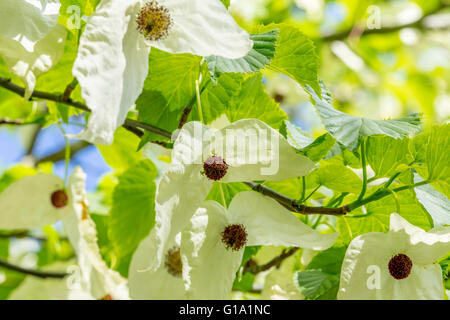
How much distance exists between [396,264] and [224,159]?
199mm

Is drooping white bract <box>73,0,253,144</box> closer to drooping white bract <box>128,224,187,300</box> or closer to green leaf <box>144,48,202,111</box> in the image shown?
green leaf <box>144,48,202,111</box>

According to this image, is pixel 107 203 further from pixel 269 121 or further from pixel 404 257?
pixel 404 257

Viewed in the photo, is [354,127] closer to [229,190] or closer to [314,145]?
[314,145]

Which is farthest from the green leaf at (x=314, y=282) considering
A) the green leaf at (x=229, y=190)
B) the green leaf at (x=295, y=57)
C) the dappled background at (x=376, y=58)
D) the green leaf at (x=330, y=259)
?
the dappled background at (x=376, y=58)

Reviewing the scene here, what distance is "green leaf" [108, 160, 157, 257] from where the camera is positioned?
92 cm

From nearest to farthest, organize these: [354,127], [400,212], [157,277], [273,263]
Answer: [354,127] < [400,212] < [157,277] < [273,263]

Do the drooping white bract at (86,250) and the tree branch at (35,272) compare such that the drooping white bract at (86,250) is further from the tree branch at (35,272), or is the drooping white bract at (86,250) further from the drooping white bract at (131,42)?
the drooping white bract at (131,42)

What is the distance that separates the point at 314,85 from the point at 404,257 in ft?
0.68

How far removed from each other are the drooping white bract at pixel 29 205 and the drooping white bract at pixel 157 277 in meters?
0.18

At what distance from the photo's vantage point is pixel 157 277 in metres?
0.76

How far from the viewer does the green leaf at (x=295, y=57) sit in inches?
24.5

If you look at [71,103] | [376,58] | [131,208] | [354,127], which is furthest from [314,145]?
[376,58]

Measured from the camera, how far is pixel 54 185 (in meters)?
0.91
